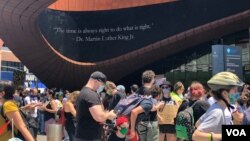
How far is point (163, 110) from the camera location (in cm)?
870

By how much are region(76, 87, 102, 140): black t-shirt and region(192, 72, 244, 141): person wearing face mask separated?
1997 mm

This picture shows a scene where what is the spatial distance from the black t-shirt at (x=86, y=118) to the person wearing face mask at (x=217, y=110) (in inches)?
78.6

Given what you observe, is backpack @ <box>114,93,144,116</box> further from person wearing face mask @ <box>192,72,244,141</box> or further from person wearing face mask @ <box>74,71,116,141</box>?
person wearing face mask @ <box>192,72,244,141</box>

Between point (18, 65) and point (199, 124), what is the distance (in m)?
77.4

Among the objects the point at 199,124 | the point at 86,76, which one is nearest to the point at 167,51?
the point at 86,76

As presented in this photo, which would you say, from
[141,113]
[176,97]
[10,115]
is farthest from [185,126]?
[176,97]

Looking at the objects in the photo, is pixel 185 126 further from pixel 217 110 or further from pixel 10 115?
pixel 10 115

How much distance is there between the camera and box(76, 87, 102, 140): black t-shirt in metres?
5.31

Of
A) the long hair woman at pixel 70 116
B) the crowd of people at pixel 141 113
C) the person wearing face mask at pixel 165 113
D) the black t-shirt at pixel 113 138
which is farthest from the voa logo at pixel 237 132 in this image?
the long hair woman at pixel 70 116

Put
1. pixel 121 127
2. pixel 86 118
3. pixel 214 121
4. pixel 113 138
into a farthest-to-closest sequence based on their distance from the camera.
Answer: pixel 113 138, pixel 121 127, pixel 86 118, pixel 214 121

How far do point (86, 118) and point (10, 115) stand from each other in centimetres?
94

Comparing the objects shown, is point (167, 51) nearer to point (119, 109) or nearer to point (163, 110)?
point (163, 110)

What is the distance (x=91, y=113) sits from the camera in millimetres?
5250

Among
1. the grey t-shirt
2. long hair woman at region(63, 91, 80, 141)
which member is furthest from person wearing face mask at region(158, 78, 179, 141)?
the grey t-shirt
